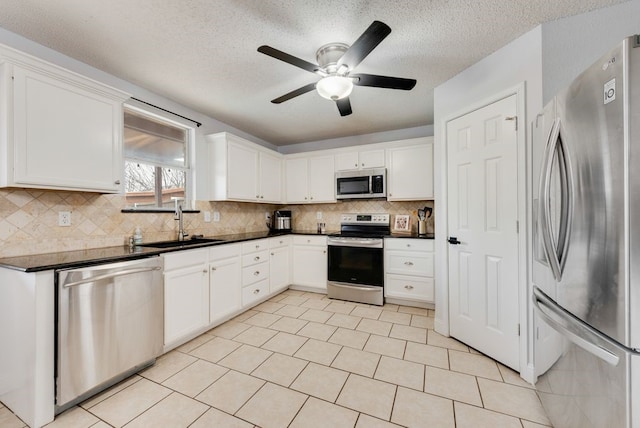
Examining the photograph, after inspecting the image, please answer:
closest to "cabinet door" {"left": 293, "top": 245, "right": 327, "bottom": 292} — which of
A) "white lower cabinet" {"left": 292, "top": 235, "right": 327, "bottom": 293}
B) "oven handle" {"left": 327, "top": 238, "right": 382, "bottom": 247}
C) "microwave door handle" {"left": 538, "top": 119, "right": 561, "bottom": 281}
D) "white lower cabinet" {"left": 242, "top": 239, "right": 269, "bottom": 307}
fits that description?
"white lower cabinet" {"left": 292, "top": 235, "right": 327, "bottom": 293}

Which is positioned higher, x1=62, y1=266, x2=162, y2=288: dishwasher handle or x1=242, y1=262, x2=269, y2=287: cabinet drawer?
x1=62, y1=266, x2=162, y2=288: dishwasher handle

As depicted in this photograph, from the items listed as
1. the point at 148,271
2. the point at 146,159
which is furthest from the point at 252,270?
the point at 146,159

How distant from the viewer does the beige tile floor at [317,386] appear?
1.51m

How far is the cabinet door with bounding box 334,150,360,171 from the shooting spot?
392 centimetres

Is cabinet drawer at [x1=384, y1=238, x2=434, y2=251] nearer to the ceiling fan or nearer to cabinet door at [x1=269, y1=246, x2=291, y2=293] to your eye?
cabinet door at [x1=269, y1=246, x2=291, y2=293]

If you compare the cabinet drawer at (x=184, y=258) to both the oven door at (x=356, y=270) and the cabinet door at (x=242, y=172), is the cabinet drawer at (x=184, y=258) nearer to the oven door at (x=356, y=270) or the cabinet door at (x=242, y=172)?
the cabinet door at (x=242, y=172)

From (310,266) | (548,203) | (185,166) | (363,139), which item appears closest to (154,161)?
(185,166)

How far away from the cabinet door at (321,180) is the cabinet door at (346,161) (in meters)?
0.12

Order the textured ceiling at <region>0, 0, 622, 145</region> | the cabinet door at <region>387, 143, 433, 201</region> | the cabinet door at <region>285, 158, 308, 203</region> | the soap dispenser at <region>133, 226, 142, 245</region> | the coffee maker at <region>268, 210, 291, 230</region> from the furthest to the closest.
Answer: the coffee maker at <region>268, 210, 291, 230</region>, the cabinet door at <region>285, 158, 308, 203</region>, the cabinet door at <region>387, 143, 433, 201</region>, the soap dispenser at <region>133, 226, 142, 245</region>, the textured ceiling at <region>0, 0, 622, 145</region>

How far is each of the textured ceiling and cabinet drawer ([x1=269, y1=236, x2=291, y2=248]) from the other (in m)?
1.86

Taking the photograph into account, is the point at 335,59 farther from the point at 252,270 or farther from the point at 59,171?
the point at 252,270

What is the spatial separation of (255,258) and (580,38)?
11.2 ft

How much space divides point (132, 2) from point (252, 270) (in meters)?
2.58

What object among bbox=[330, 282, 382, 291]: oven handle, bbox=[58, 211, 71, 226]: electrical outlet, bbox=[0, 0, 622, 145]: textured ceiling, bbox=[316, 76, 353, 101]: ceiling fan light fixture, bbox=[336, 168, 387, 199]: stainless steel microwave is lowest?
Result: bbox=[330, 282, 382, 291]: oven handle
